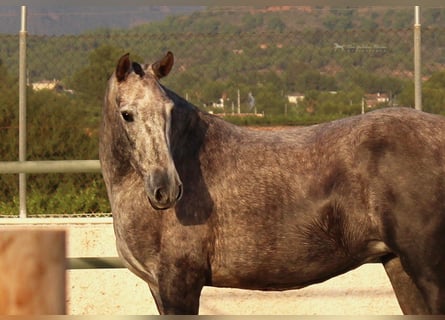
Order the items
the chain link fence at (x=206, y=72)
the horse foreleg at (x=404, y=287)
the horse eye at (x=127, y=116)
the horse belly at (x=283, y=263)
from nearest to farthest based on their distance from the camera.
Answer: the horse eye at (x=127, y=116) → the horse belly at (x=283, y=263) → the horse foreleg at (x=404, y=287) → the chain link fence at (x=206, y=72)

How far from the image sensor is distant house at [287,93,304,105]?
7806 mm

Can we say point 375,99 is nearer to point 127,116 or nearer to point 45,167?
point 45,167

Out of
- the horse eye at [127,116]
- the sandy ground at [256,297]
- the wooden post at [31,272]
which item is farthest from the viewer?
the sandy ground at [256,297]

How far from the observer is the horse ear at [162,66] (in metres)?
3.99

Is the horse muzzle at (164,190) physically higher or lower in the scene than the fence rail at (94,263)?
higher

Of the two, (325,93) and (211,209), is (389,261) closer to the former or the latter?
(211,209)

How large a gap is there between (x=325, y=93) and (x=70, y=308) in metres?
3.19

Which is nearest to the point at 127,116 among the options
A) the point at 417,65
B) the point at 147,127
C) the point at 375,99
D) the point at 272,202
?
the point at 147,127

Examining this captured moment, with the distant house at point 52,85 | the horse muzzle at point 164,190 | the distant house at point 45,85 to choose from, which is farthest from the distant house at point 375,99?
the horse muzzle at point 164,190

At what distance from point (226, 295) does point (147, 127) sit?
88.4 inches

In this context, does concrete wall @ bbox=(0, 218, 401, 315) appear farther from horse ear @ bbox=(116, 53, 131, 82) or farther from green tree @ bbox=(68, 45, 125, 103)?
green tree @ bbox=(68, 45, 125, 103)

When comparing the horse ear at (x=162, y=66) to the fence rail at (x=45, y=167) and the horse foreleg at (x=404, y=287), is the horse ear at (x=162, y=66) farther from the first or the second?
the fence rail at (x=45, y=167)

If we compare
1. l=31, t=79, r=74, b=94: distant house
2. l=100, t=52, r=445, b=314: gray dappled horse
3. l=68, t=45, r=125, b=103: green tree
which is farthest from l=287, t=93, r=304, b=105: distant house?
l=100, t=52, r=445, b=314: gray dappled horse

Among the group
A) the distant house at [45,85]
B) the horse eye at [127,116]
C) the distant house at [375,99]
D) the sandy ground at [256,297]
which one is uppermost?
the distant house at [45,85]
